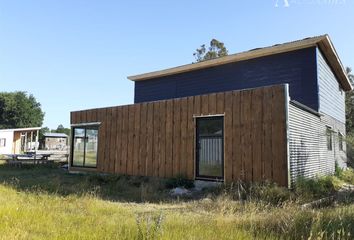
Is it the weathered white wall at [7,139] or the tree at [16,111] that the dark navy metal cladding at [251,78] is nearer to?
the weathered white wall at [7,139]

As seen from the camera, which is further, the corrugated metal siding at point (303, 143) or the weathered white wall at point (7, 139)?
the weathered white wall at point (7, 139)

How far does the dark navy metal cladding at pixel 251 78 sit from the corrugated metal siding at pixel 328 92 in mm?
494

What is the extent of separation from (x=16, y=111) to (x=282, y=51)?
46960 mm

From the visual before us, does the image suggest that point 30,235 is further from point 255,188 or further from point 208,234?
point 255,188

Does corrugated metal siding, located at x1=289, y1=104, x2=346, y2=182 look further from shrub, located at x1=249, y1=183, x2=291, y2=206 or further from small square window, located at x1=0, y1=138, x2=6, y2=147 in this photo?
small square window, located at x1=0, y1=138, x2=6, y2=147

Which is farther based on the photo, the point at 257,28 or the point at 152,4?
the point at 257,28

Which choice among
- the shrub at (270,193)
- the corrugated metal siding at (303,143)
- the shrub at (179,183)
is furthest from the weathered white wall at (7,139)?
the shrub at (270,193)

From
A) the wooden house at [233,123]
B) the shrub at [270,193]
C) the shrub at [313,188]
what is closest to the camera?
the shrub at [270,193]

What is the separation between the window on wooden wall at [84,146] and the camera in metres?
14.6

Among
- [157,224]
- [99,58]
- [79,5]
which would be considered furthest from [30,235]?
[99,58]

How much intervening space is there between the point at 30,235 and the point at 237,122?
6991mm

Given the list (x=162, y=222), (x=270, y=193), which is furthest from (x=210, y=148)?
(x=162, y=222)

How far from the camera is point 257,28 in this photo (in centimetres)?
1284

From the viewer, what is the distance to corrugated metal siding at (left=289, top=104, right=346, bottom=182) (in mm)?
9414
